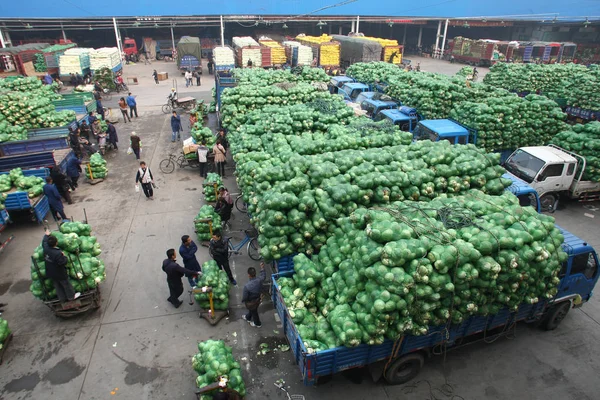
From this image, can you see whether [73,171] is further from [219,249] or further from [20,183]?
[219,249]

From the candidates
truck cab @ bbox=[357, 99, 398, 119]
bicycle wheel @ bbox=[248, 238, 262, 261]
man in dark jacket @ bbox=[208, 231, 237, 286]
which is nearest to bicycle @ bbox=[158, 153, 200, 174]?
bicycle wheel @ bbox=[248, 238, 262, 261]

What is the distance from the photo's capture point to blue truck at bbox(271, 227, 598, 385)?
6.03m

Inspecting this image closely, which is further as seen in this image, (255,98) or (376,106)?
(376,106)

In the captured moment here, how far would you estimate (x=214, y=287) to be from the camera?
27.5ft

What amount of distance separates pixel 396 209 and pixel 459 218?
3.79ft

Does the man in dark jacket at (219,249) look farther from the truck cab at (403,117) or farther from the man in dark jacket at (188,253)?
the truck cab at (403,117)

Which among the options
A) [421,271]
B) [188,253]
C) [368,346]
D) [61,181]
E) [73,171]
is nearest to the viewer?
[421,271]

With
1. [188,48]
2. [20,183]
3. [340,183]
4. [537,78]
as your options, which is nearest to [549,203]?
[340,183]

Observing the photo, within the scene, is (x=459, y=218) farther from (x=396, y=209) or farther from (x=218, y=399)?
(x=218, y=399)

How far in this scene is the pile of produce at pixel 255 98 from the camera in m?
Answer: 15.8

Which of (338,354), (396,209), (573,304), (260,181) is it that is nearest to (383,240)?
(396,209)

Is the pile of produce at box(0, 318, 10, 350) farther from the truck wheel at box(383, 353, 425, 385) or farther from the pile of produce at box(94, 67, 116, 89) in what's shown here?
the pile of produce at box(94, 67, 116, 89)

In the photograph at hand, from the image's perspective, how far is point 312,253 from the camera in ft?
26.8

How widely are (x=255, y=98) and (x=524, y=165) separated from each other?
10964 mm
